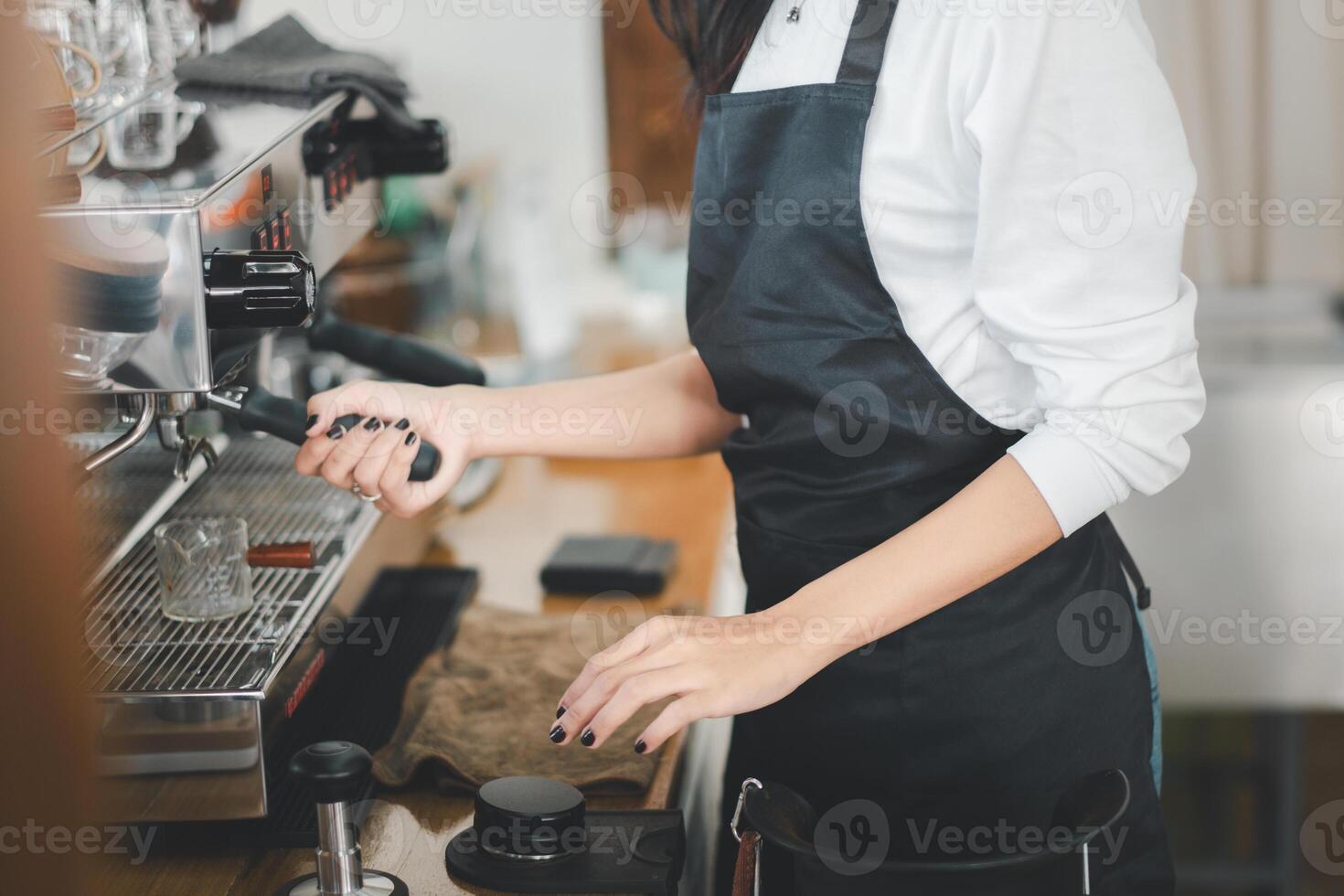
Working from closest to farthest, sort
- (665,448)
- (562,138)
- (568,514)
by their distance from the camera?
(665,448) → (568,514) → (562,138)

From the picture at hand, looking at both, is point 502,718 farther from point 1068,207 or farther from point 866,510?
point 1068,207

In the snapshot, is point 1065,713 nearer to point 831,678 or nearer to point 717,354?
point 831,678

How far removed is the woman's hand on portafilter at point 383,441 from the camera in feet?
3.34

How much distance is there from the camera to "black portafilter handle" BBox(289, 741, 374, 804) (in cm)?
81

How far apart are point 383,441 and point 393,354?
25 cm

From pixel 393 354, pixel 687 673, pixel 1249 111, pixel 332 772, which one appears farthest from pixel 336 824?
pixel 1249 111

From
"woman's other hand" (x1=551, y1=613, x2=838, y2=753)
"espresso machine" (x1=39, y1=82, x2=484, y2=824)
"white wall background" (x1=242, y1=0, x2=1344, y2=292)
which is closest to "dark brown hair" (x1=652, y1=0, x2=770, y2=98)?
"espresso machine" (x1=39, y1=82, x2=484, y2=824)

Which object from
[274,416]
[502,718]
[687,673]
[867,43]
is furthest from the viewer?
[502,718]

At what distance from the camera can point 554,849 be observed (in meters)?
0.90

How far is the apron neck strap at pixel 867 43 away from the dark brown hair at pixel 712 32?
108 mm

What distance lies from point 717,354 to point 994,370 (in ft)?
0.69

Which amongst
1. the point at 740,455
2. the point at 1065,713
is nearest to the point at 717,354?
the point at 740,455

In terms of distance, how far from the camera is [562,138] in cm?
308

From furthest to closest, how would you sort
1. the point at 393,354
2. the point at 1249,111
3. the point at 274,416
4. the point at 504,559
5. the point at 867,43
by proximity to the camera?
the point at 1249,111, the point at 504,559, the point at 393,354, the point at 274,416, the point at 867,43
